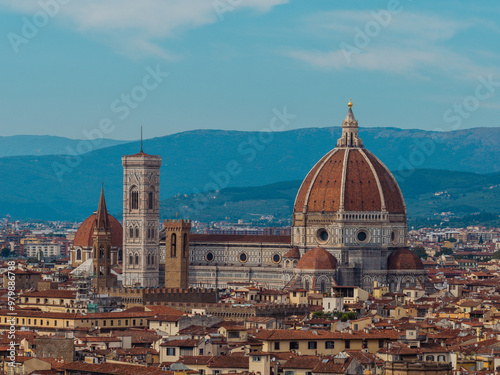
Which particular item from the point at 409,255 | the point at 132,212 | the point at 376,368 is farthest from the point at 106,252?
the point at 376,368

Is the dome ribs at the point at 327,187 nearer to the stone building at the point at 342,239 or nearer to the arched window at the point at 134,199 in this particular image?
the stone building at the point at 342,239

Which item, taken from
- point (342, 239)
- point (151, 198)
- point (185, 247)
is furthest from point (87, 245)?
point (342, 239)

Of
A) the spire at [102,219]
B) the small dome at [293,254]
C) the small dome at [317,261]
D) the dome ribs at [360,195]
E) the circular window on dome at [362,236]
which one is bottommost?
the small dome at [317,261]

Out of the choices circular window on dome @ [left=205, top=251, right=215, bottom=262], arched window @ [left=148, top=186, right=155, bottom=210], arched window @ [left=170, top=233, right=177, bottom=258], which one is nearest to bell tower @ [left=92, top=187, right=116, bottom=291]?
arched window @ [left=170, top=233, right=177, bottom=258]

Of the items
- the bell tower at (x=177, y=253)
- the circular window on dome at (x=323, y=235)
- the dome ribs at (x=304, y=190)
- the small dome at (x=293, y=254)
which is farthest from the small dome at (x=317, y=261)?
the bell tower at (x=177, y=253)

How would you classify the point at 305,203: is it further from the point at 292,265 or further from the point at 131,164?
the point at 131,164

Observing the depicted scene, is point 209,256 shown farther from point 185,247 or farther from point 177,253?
point 177,253
